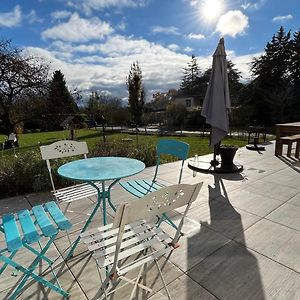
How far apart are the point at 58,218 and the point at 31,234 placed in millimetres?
269

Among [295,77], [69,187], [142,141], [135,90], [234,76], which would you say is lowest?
[142,141]

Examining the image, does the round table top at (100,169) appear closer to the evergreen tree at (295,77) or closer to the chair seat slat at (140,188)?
the chair seat slat at (140,188)

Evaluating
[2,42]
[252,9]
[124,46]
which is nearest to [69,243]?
[252,9]

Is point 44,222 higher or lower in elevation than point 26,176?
higher

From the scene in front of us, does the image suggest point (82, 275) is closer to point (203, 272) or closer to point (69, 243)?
point (69, 243)

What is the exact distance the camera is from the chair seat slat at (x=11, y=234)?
1461 mm

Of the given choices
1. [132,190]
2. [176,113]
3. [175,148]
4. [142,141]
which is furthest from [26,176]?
[176,113]

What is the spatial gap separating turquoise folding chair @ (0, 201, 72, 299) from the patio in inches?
8.8

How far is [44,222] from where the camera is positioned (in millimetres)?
1764

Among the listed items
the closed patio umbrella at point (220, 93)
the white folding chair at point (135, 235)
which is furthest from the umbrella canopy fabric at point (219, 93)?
the white folding chair at point (135, 235)

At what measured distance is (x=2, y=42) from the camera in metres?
10.5

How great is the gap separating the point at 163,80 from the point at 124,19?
67.1m

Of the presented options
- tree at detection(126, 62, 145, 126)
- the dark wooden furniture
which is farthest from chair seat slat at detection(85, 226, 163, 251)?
tree at detection(126, 62, 145, 126)

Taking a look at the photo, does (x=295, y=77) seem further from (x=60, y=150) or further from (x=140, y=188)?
(x=60, y=150)
